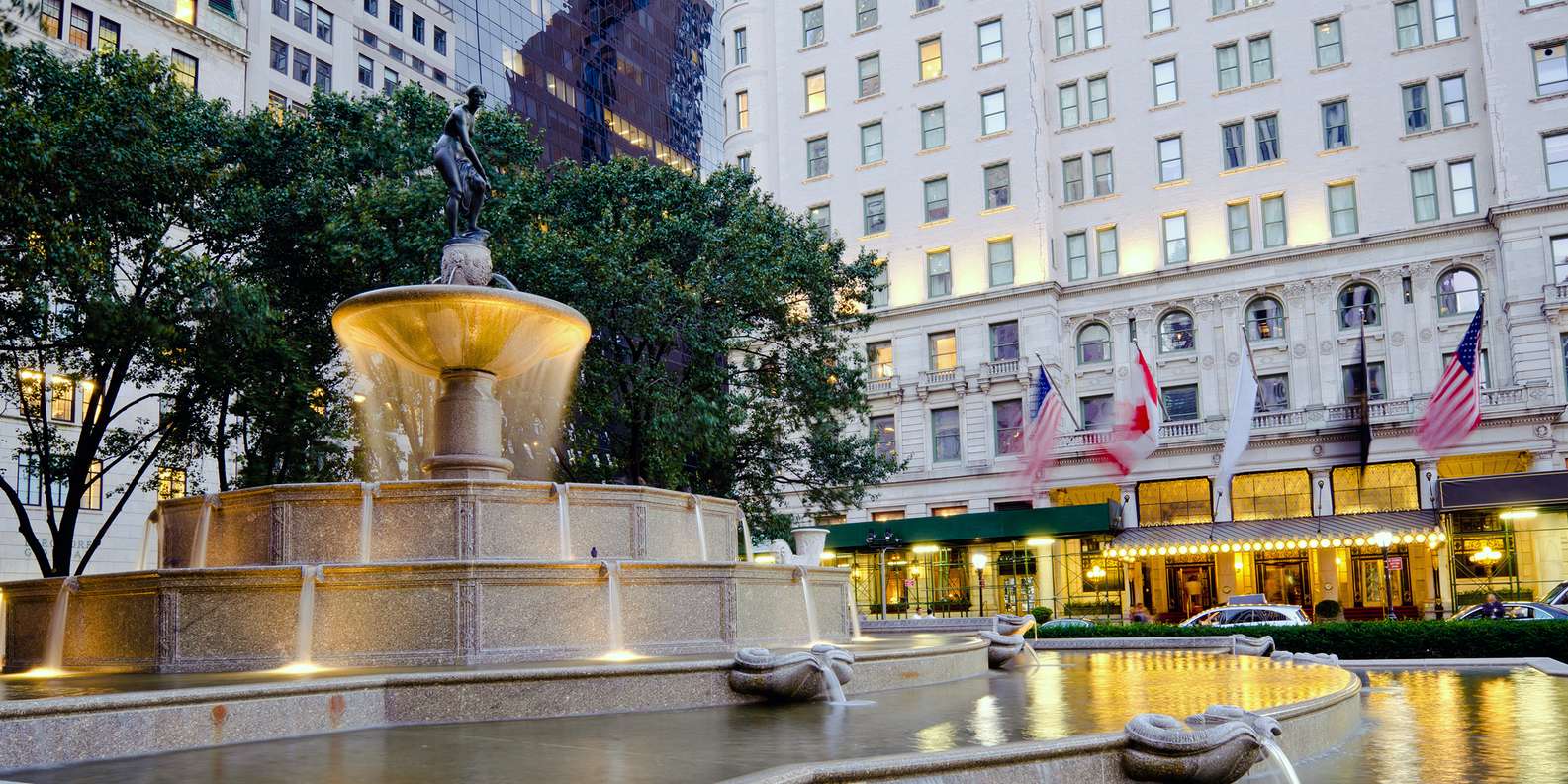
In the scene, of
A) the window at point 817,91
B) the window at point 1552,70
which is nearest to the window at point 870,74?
the window at point 817,91

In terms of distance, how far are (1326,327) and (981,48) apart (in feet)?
65.1

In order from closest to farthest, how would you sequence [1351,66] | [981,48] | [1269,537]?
[1269,537], [1351,66], [981,48]

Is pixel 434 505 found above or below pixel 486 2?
below

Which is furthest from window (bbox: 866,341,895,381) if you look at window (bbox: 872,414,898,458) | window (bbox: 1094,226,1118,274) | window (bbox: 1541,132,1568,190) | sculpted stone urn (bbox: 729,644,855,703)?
sculpted stone urn (bbox: 729,644,855,703)

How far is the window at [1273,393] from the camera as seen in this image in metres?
46.8

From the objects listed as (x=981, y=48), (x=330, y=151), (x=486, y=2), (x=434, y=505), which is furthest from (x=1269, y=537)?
(x=486, y=2)

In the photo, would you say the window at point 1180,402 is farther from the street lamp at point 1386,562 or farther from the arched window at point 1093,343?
the street lamp at point 1386,562

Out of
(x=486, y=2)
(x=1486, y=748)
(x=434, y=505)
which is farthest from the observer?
(x=486, y=2)

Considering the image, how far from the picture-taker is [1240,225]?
4884cm

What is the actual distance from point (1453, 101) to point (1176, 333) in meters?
13.4

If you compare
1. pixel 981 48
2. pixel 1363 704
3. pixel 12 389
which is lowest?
pixel 1363 704

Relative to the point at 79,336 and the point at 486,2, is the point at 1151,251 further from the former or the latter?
the point at 486,2

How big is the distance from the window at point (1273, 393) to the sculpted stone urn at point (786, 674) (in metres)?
40.3

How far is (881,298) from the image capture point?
55594 mm
